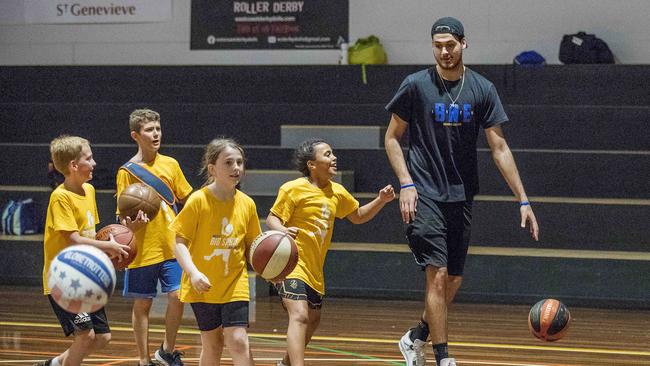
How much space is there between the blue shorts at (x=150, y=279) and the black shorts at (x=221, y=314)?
116cm

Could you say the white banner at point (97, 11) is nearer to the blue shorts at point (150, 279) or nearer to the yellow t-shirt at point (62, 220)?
the blue shorts at point (150, 279)

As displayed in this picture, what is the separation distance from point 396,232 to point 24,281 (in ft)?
11.2

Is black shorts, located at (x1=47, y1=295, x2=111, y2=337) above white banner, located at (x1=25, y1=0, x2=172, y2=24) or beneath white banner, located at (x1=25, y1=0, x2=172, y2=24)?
beneath

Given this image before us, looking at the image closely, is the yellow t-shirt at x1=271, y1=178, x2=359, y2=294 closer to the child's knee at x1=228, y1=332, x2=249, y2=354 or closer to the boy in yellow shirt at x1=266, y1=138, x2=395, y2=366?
the boy in yellow shirt at x1=266, y1=138, x2=395, y2=366

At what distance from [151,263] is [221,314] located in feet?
4.07

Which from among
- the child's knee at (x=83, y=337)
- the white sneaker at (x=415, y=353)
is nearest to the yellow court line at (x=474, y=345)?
the white sneaker at (x=415, y=353)

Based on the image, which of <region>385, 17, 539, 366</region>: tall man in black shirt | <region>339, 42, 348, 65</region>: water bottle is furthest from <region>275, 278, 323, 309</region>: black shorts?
<region>339, 42, 348, 65</region>: water bottle

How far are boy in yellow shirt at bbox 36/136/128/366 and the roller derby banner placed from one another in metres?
6.83

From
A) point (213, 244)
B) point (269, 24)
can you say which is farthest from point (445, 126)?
point (269, 24)

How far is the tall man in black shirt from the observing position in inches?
207

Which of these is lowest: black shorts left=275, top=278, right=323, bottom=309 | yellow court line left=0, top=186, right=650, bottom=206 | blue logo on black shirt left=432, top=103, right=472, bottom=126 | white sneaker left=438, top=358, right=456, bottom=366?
white sneaker left=438, top=358, right=456, bottom=366

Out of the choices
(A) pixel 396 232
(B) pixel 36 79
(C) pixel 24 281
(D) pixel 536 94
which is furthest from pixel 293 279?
(B) pixel 36 79

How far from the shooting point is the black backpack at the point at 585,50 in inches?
418

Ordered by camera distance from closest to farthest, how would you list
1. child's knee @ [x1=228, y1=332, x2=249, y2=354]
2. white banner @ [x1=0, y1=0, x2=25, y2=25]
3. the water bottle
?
child's knee @ [x1=228, y1=332, x2=249, y2=354]
the water bottle
white banner @ [x1=0, y1=0, x2=25, y2=25]
